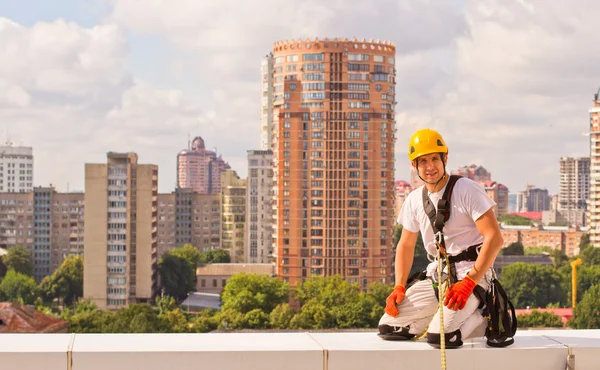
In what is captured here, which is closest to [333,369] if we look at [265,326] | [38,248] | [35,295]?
[265,326]

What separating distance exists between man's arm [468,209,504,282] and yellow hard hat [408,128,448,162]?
12.9 inches

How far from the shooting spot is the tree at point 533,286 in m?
48.2

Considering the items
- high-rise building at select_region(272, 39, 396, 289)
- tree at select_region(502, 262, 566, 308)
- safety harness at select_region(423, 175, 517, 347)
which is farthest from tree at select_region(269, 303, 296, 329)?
safety harness at select_region(423, 175, 517, 347)

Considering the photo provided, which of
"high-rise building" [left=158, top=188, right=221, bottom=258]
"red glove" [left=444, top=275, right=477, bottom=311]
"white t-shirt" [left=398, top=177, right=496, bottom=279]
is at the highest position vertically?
"white t-shirt" [left=398, top=177, right=496, bottom=279]

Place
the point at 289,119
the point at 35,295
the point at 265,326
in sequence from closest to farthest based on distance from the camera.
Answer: the point at 265,326
the point at 289,119
the point at 35,295

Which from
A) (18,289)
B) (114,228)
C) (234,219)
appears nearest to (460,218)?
(114,228)

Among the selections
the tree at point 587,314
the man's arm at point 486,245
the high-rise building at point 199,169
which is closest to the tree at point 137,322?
the tree at point 587,314

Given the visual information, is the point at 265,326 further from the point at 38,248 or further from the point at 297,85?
the point at 38,248

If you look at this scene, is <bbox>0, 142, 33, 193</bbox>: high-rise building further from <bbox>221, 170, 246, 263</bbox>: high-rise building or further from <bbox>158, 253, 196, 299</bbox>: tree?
<bbox>158, 253, 196, 299</bbox>: tree

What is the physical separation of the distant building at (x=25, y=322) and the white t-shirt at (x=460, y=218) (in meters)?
26.0

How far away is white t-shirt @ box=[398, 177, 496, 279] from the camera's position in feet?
13.4

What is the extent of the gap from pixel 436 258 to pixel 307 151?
4213 cm

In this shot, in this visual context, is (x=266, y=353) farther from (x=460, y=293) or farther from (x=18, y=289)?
(x=18, y=289)

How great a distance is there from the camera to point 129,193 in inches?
1826
